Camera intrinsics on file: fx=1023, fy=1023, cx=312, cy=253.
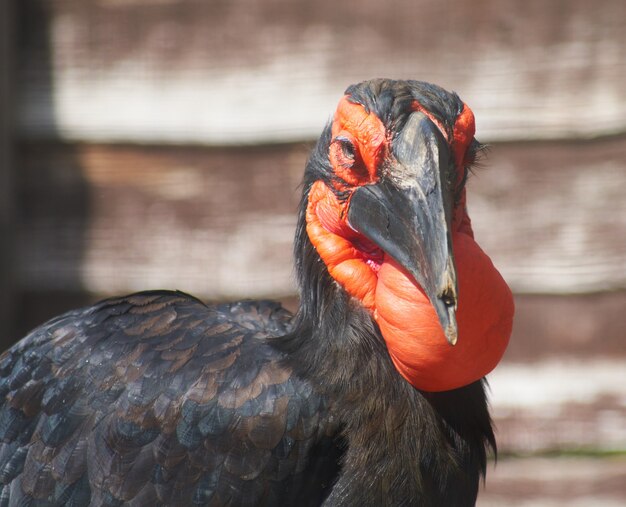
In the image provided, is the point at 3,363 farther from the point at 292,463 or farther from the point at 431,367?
the point at 431,367

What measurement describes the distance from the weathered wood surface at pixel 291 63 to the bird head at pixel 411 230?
4.59 ft

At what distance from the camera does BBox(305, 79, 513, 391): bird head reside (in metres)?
2.00

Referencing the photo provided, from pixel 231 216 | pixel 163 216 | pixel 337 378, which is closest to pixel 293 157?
pixel 231 216

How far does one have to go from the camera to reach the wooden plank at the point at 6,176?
361 centimetres

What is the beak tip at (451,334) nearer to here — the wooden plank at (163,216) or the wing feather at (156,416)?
the wing feather at (156,416)

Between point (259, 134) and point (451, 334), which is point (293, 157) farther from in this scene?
point (451, 334)

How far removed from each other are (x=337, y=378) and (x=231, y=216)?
1.56m

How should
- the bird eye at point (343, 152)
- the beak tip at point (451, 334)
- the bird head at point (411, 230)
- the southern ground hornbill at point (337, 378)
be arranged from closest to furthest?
the beak tip at point (451, 334), the bird head at point (411, 230), the southern ground hornbill at point (337, 378), the bird eye at point (343, 152)

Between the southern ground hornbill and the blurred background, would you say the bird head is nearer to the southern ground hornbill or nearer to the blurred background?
the southern ground hornbill

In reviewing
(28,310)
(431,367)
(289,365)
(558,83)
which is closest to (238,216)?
(28,310)

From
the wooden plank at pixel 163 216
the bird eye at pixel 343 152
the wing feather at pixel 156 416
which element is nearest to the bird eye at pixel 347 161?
the bird eye at pixel 343 152

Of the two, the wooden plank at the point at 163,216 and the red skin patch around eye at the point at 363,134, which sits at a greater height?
the red skin patch around eye at the point at 363,134

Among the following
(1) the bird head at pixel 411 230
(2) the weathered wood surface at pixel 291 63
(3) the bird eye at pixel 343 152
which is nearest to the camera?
(1) the bird head at pixel 411 230

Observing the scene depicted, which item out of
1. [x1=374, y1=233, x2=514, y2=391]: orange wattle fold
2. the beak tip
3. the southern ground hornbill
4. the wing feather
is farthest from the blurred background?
the beak tip
